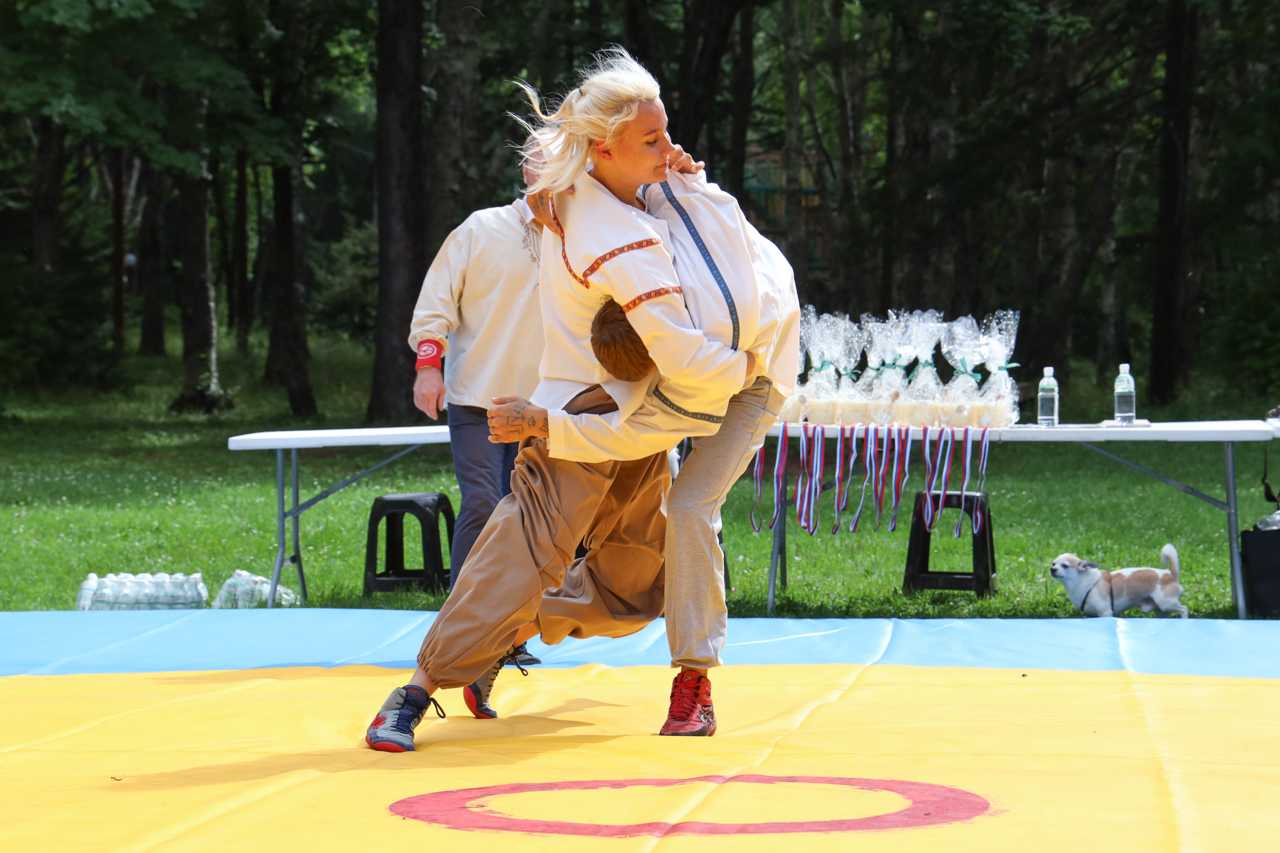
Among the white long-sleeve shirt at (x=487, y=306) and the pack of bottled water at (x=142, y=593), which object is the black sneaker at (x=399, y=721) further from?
the pack of bottled water at (x=142, y=593)

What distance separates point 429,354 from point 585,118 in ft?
5.42

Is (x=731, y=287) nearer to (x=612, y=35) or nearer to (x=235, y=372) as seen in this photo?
(x=612, y=35)

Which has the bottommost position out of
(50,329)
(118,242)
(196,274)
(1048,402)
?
(1048,402)

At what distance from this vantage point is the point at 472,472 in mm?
4879

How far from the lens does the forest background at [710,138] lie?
15.7 m

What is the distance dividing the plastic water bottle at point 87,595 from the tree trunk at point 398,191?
30.0 ft

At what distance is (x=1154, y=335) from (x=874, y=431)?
47.7ft

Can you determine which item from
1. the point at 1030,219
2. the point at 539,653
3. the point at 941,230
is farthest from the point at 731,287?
the point at 1030,219

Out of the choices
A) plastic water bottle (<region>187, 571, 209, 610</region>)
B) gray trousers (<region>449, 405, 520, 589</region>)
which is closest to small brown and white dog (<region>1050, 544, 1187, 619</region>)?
gray trousers (<region>449, 405, 520, 589</region>)

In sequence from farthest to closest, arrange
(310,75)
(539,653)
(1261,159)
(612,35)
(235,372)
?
(235,372)
(612,35)
(310,75)
(1261,159)
(539,653)

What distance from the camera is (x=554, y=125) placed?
135 inches

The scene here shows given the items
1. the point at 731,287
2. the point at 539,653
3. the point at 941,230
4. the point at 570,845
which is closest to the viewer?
the point at 570,845

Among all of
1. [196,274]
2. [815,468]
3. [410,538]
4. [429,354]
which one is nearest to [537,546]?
[429,354]

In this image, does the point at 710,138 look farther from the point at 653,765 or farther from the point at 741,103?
the point at 653,765
